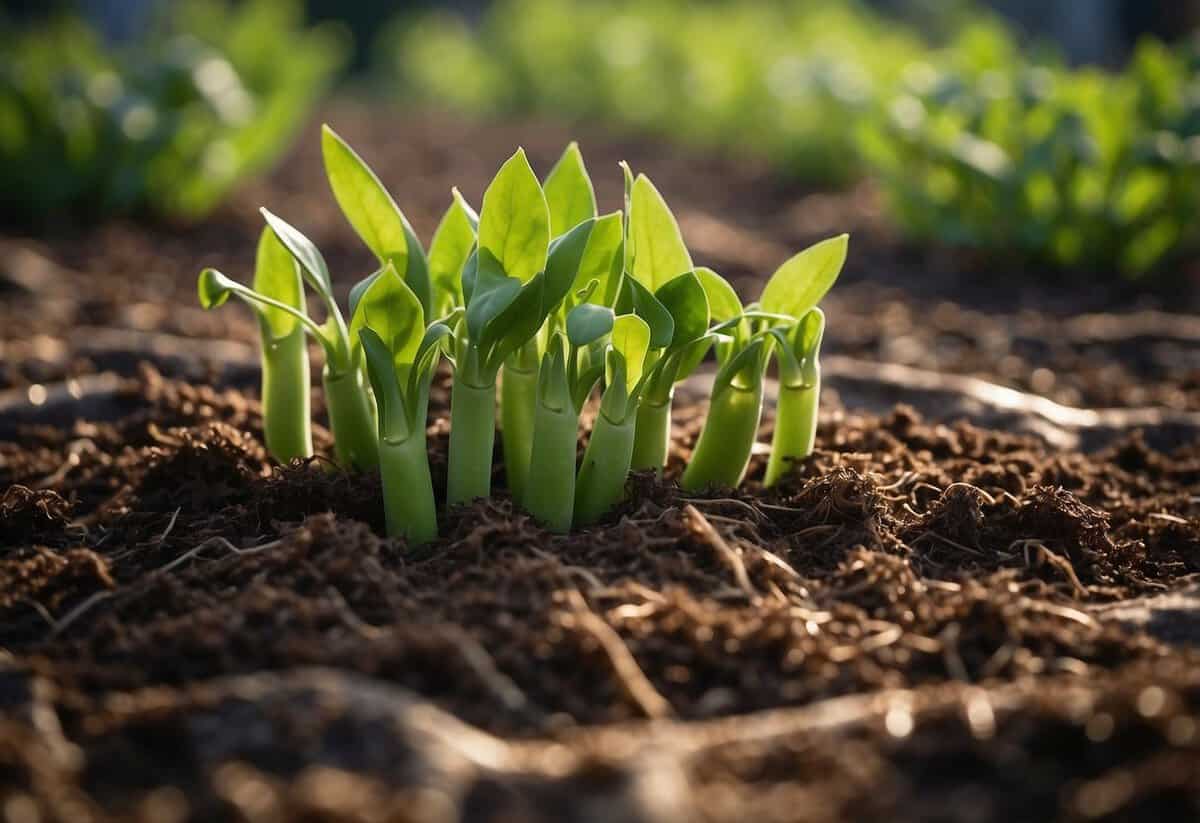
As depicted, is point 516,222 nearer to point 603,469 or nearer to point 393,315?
point 393,315

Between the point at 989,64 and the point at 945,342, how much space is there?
1.48m

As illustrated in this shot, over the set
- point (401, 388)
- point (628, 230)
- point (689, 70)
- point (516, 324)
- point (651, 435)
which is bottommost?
point (651, 435)

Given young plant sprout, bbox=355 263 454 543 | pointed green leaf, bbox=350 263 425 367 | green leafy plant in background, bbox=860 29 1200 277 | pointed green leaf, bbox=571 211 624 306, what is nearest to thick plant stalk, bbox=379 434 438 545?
young plant sprout, bbox=355 263 454 543

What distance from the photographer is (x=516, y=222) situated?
161 centimetres

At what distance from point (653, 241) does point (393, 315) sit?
42 cm

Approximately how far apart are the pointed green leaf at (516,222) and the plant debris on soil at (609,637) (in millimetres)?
367

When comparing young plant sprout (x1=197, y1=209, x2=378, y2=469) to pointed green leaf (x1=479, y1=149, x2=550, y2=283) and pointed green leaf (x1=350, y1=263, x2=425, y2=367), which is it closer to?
pointed green leaf (x1=350, y1=263, x2=425, y2=367)

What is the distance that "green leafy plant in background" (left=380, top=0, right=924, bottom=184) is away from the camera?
18.1ft

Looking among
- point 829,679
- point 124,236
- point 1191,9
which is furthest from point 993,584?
point 1191,9

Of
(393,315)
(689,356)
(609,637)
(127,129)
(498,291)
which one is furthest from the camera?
(127,129)

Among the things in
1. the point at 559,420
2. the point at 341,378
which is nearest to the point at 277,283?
the point at 341,378

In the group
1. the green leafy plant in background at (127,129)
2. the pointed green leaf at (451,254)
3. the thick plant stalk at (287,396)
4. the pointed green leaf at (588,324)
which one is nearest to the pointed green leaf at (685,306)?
the pointed green leaf at (588,324)

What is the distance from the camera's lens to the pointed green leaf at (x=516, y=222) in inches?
62.3

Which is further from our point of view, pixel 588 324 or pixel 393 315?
pixel 393 315
